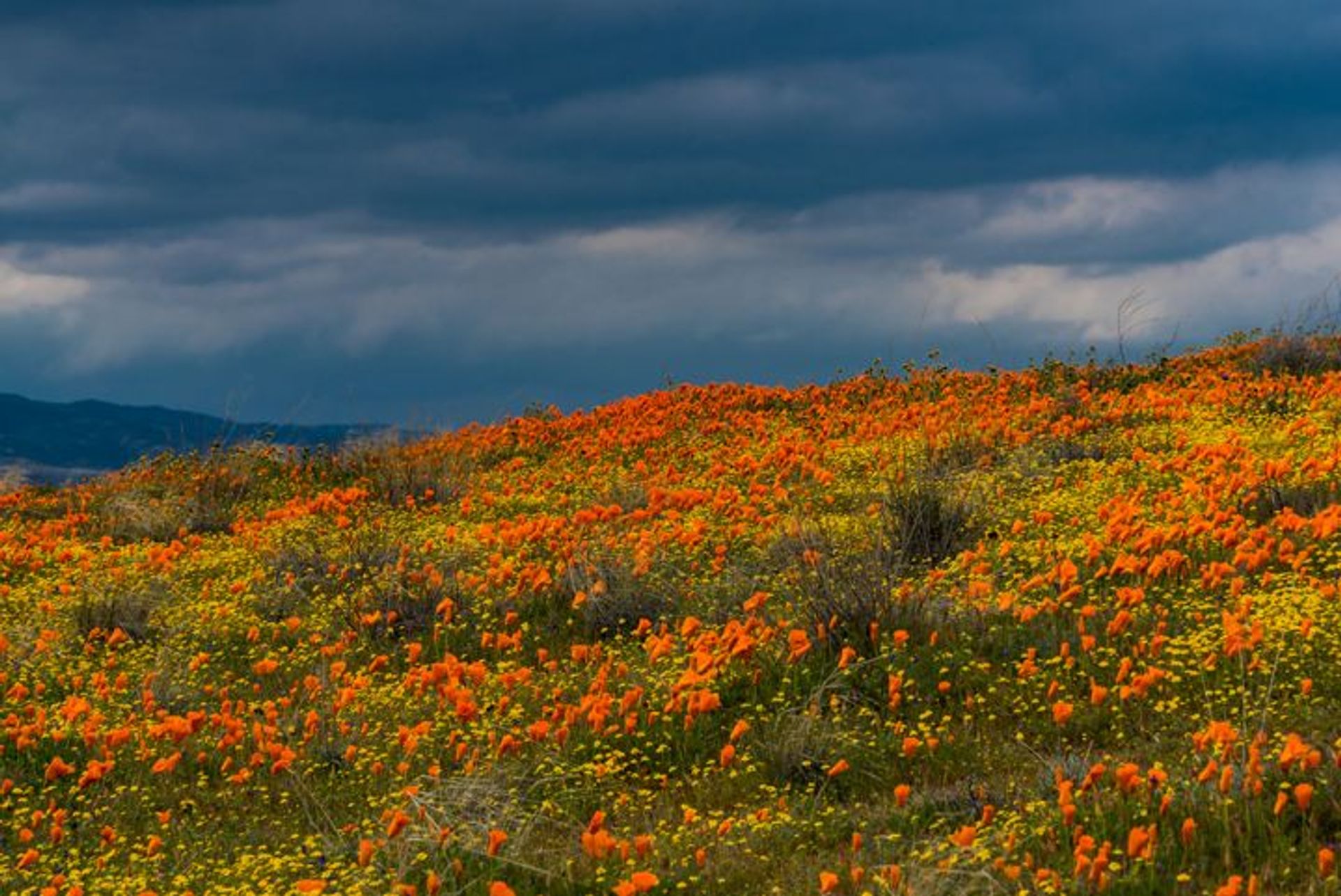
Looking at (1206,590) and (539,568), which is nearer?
(1206,590)

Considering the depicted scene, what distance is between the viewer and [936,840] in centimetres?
575

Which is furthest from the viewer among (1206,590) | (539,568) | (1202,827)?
(539,568)

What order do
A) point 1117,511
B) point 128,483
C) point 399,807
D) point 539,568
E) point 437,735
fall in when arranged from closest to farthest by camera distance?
point 399,807
point 437,735
point 1117,511
point 539,568
point 128,483

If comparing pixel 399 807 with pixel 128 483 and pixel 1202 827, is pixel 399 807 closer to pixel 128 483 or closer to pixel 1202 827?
pixel 1202 827

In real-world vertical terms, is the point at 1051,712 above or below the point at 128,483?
below

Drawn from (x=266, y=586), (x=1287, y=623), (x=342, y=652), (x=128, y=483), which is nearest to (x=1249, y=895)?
(x=1287, y=623)

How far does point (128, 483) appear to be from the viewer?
20.7 meters

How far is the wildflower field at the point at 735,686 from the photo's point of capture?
5969 millimetres

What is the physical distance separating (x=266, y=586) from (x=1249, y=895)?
9.72 meters

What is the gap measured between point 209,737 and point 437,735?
1623 mm

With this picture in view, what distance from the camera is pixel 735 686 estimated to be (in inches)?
333

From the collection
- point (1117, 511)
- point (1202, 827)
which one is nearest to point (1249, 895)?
point (1202, 827)

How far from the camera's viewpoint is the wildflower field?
5.97 meters

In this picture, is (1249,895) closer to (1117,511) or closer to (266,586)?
(1117,511)
